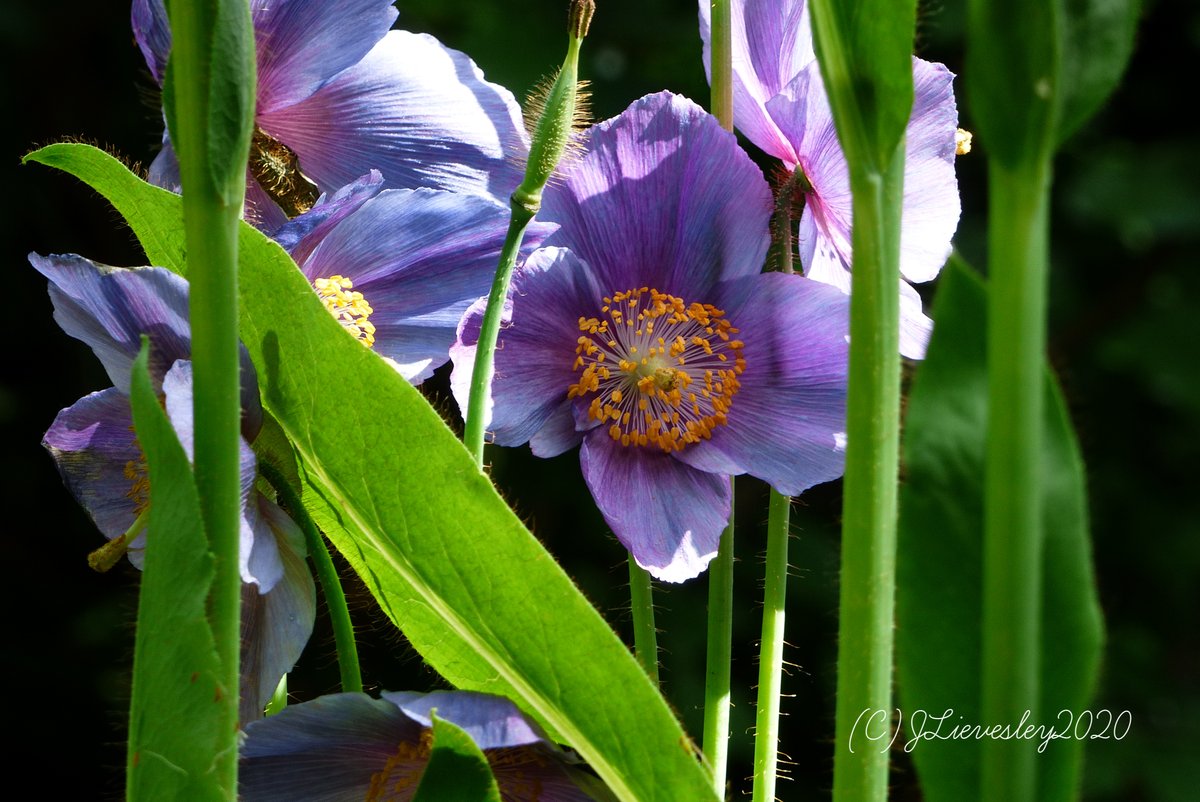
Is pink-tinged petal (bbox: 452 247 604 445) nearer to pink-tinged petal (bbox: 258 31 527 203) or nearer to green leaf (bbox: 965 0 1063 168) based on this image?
pink-tinged petal (bbox: 258 31 527 203)

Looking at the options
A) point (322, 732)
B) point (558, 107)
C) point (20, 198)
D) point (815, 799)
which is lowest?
point (815, 799)

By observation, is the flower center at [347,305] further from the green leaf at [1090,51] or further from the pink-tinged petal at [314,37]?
the green leaf at [1090,51]

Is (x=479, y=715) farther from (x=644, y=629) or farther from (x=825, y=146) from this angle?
(x=825, y=146)

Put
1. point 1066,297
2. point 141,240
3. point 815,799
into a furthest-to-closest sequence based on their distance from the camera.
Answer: point 1066,297
point 815,799
point 141,240

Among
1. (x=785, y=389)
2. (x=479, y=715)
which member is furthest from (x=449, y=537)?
(x=785, y=389)

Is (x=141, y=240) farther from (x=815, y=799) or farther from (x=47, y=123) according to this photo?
(x=47, y=123)

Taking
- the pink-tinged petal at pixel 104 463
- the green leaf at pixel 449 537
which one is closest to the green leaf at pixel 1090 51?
the green leaf at pixel 449 537

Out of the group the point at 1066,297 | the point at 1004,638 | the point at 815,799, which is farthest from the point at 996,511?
the point at 1066,297
